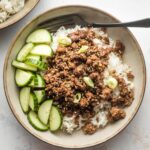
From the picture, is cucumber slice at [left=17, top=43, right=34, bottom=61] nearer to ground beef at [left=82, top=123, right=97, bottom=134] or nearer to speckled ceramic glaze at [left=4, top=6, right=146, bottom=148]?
speckled ceramic glaze at [left=4, top=6, right=146, bottom=148]

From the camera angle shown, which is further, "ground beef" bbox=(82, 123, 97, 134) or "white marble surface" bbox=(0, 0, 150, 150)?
"white marble surface" bbox=(0, 0, 150, 150)

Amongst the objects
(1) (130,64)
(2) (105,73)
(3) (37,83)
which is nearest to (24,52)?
(3) (37,83)

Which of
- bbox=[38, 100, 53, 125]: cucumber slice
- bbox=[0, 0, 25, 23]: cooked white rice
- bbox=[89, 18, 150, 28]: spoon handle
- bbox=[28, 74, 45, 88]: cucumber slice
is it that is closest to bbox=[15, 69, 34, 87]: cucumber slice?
bbox=[28, 74, 45, 88]: cucumber slice

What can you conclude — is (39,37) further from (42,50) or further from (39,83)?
(39,83)

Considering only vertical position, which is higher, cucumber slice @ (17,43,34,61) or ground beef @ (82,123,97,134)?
cucumber slice @ (17,43,34,61)

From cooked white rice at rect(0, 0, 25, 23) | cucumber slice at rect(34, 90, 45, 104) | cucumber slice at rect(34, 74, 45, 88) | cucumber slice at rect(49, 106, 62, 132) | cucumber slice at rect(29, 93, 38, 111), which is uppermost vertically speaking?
cooked white rice at rect(0, 0, 25, 23)

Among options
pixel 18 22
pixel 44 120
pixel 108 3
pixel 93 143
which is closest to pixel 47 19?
pixel 18 22

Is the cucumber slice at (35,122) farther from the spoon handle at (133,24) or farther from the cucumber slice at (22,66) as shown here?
the spoon handle at (133,24)
